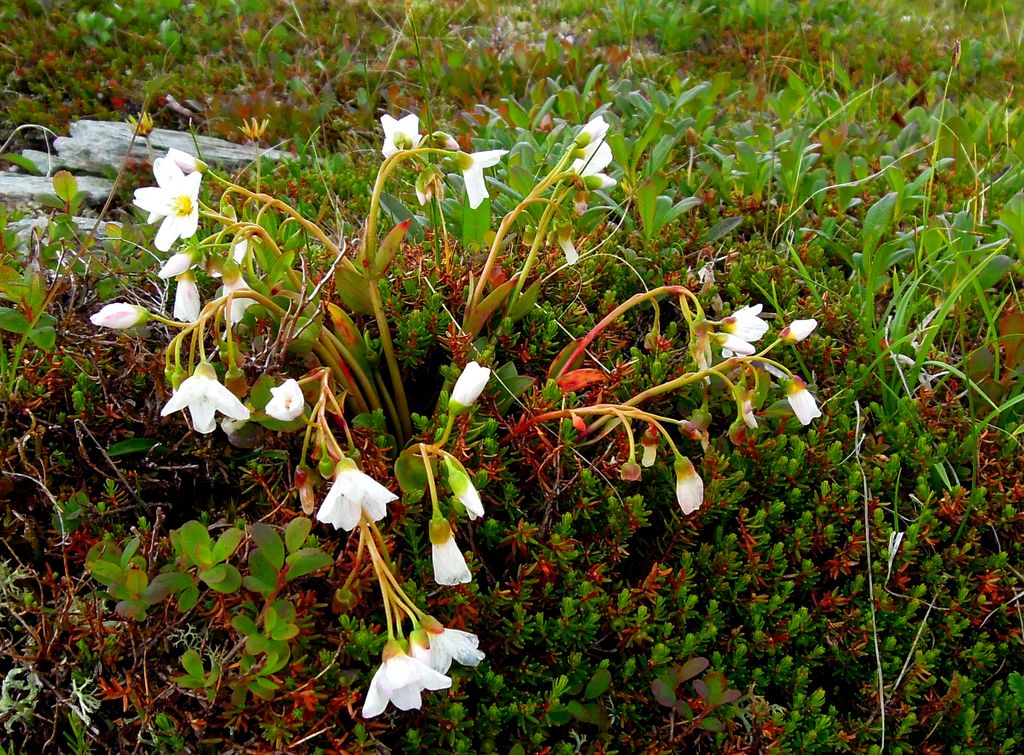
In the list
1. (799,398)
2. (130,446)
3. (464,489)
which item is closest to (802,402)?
(799,398)

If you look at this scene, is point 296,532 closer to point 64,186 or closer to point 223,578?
point 223,578

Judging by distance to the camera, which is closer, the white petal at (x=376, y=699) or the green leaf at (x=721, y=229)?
the white petal at (x=376, y=699)

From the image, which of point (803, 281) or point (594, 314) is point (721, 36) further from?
point (594, 314)

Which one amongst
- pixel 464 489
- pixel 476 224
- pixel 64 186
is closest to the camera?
pixel 464 489

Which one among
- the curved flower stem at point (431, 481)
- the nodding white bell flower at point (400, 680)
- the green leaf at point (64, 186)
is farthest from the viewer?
the green leaf at point (64, 186)

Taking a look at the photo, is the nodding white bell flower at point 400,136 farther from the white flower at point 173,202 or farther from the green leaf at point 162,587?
the green leaf at point 162,587

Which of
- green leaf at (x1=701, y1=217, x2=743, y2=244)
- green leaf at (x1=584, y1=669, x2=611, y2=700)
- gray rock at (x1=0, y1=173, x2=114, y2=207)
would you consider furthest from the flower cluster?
gray rock at (x1=0, y1=173, x2=114, y2=207)

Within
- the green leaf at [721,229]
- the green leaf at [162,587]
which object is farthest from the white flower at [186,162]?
the green leaf at [721,229]

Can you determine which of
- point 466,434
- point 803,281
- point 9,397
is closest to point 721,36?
point 803,281
